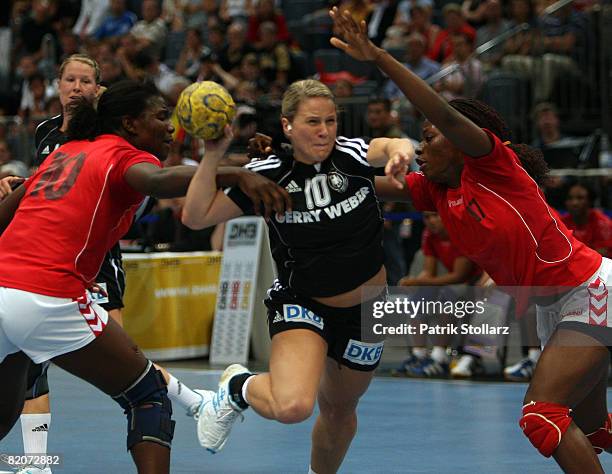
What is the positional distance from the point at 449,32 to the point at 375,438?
27.0ft

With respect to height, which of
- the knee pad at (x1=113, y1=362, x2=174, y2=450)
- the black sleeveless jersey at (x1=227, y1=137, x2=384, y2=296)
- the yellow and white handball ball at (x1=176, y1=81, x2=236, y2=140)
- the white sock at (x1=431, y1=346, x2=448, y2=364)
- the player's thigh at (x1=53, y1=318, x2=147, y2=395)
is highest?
the yellow and white handball ball at (x1=176, y1=81, x2=236, y2=140)

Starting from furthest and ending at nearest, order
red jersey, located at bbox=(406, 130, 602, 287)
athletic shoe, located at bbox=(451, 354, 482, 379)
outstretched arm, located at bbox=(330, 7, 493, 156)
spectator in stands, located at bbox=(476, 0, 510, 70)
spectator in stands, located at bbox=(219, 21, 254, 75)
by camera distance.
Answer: spectator in stands, located at bbox=(219, 21, 254, 75) < spectator in stands, located at bbox=(476, 0, 510, 70) < athletic shoe, located at bbox=(451, 354, 482, 379) < red jersey, located at bbox=(406, 130, 602, 287) < outstretched arm, located at bbox=(330, 7, 493, 156)

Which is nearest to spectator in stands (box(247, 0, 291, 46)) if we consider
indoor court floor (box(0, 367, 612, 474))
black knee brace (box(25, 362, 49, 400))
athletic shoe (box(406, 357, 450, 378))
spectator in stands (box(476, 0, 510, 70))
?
spectator in stands (box(476, 0, 510, 70))

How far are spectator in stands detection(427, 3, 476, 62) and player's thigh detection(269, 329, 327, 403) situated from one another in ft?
32.2

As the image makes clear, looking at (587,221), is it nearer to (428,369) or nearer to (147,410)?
(428,369)

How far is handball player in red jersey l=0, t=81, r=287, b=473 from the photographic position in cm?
516

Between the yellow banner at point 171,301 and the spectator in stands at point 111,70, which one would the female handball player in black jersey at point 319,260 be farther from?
the spectator in stands at point 111,70

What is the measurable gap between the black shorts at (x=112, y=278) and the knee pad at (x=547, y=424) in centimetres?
268

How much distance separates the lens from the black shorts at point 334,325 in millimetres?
5812

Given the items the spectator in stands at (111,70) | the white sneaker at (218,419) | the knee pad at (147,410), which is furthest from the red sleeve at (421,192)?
the spectator in stands at (111,70)

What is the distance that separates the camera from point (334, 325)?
587 cm

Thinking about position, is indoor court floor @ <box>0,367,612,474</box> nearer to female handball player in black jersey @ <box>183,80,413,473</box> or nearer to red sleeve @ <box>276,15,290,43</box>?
female handball player in black jersey @ <box>183,80,413,473</box>

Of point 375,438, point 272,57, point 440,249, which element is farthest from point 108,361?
point 272,57

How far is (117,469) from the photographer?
7.02 m
